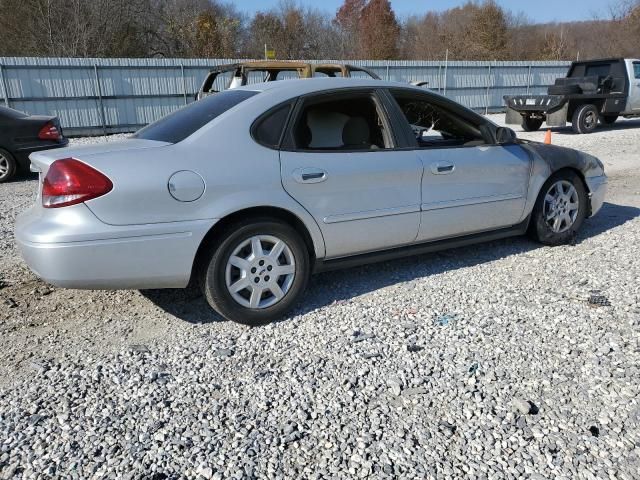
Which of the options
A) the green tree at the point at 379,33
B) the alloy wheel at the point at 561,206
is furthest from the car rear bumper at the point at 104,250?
the green tree at the point at 379,33

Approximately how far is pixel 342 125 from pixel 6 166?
7368mm

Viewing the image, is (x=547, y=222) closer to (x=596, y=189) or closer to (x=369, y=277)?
(x=596, y=189)

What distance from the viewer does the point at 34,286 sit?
14.0 ft

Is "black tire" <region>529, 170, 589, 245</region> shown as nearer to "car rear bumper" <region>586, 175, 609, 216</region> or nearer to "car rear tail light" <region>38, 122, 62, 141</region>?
"car rear bumper" <region>586, 175, 609, 216</region>

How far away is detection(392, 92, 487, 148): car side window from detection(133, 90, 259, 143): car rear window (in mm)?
1389

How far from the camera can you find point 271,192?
3.49 metres

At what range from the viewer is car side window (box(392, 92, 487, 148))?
4.38m

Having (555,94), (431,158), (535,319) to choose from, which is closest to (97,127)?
(555,94)

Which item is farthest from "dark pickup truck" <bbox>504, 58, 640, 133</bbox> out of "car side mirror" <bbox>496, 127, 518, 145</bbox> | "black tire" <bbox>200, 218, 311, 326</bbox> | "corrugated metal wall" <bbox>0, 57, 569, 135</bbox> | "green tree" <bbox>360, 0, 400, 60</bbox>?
"green tree" <bbox>360, 0, 400, 60</bbox>

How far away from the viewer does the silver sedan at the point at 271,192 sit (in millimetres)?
3158

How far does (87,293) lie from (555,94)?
14.7 metres

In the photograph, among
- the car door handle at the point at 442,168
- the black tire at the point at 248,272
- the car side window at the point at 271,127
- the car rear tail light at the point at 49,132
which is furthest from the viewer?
the car rear tail light at the point at 49,132

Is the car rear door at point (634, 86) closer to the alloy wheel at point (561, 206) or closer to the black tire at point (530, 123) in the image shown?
the black tire at point (530, 123)

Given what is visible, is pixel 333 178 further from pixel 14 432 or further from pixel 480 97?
pixel 480 97
